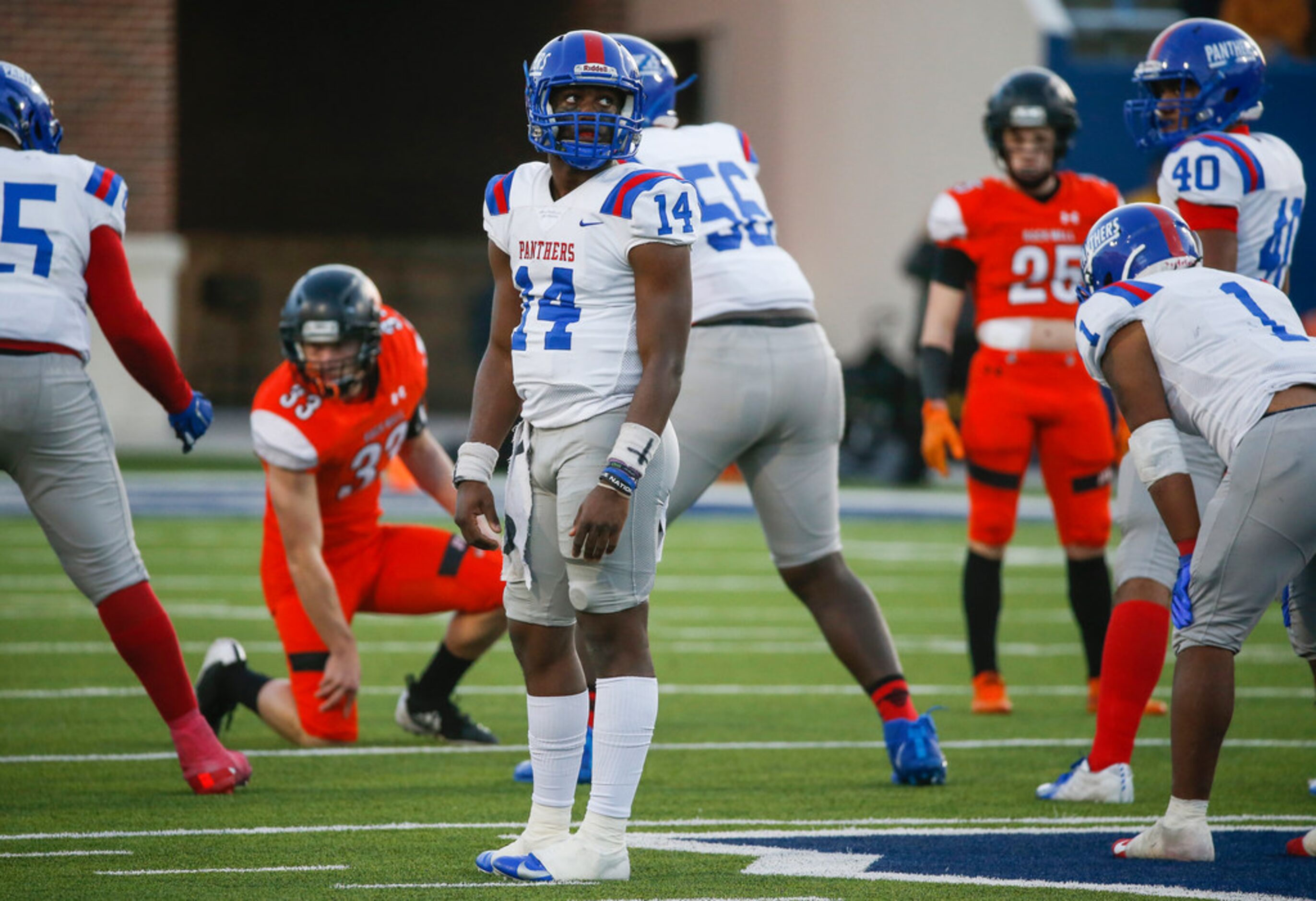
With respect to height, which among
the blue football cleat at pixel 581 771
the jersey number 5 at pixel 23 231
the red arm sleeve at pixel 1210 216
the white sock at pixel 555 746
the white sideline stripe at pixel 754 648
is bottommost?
the white sideline stripe at pixel 754 648

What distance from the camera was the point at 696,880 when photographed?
3.84m

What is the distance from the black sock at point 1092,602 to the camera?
6.26 metres

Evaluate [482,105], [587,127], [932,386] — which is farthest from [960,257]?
[482,105]

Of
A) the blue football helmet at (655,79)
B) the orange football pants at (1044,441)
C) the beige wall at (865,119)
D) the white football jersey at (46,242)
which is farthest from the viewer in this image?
the beige wall at (865,119)

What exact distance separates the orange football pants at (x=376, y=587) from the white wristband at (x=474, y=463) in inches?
62.4

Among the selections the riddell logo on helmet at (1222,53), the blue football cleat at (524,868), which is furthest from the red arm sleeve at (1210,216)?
the blue football cleat at (524,868)

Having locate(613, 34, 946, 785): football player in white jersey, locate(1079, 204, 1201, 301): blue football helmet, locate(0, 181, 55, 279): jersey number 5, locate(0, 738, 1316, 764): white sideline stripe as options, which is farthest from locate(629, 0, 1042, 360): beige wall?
locate(0, 181, 55, 279): jersey number 5

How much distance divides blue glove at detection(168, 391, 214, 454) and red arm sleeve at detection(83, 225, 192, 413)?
0.05 meters

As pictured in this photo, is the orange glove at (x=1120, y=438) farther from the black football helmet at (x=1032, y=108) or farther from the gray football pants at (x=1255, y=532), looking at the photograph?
the gray football pants at (x=1255, y=532)

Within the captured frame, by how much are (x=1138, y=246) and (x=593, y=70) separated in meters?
1.34

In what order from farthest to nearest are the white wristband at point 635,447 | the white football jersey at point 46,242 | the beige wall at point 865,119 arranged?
the beige wall at point 865,119, the white football jersey at point 46,242, the white wristband at point 635,447

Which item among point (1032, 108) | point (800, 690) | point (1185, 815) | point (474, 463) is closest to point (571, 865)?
point (474, 463)

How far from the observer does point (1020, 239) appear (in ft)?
20.5

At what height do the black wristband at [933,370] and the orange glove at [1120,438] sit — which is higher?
the black wristband at [933,370]
